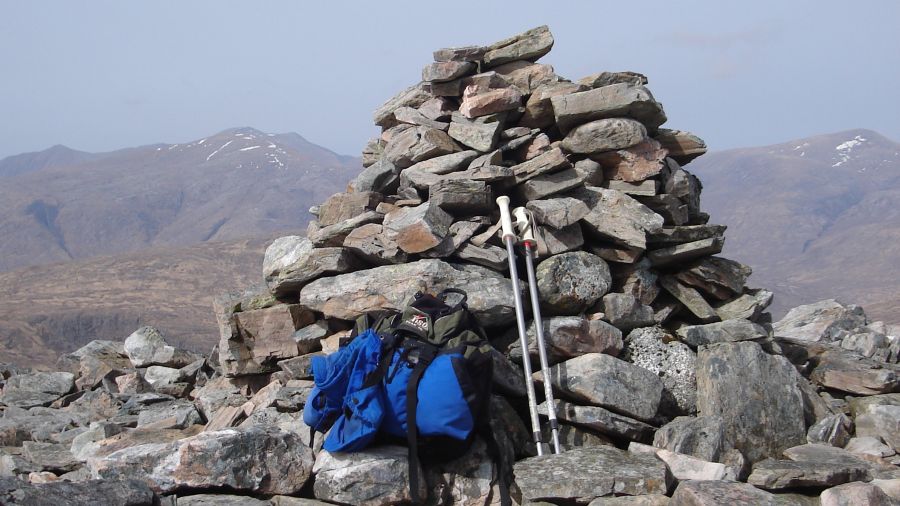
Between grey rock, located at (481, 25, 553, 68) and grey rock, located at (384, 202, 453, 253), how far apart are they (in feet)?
13.5

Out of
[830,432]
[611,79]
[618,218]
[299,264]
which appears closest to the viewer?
[830,432]

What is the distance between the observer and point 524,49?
13.6m

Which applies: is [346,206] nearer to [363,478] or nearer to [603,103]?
[603,103]

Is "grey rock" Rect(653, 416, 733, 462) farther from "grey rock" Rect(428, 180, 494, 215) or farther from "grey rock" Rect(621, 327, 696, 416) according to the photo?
"grey rock" Rect(428, 180, 494, 215)

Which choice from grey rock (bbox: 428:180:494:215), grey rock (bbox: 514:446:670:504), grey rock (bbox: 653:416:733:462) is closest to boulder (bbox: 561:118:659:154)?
grey rock (bbox: 428:180:494:215)

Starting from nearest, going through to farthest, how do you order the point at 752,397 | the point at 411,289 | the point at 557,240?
the point at 752,397
the point at 411,289
the point at 557,240

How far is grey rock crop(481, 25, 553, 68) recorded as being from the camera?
44.4ft

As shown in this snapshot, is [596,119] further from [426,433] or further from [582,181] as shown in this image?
[426,433]

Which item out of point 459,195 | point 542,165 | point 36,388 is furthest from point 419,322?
point 36,388

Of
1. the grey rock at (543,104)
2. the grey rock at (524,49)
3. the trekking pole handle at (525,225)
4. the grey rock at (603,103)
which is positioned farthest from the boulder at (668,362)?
the grey rock at (524,49)

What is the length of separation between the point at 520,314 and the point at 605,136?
3.78 metres

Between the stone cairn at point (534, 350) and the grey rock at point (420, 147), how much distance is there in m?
0.05

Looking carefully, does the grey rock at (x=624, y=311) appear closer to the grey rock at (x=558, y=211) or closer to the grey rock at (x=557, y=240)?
the grey rock at (x=557, y=240)

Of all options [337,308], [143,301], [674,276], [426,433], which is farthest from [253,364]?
[143,301]
